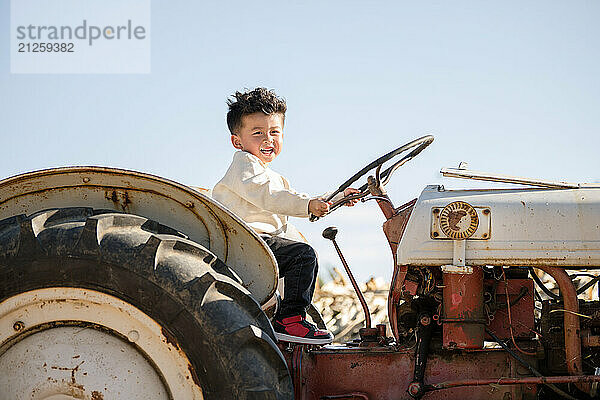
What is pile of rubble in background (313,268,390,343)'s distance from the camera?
931cm

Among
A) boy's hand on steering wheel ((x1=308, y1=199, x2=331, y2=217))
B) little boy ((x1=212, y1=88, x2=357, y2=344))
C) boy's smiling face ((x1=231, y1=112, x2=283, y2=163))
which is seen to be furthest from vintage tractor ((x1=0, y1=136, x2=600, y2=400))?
boy's smiling face ((x1=231, y1=112, x2=283, y2=163))

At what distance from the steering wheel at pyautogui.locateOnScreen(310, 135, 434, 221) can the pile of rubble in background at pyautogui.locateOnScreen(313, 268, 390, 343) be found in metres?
5.37

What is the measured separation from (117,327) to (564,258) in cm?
183

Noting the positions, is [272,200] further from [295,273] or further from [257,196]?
[295,273]

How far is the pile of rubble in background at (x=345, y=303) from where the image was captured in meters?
9.31

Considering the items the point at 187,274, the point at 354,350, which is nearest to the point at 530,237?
the point at 354,350

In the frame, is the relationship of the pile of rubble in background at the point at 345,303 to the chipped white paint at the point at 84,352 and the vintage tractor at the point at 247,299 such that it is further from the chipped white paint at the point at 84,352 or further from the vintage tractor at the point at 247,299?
the chipped white paint at the point at 84,352

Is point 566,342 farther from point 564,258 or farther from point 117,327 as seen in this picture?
point 117,327

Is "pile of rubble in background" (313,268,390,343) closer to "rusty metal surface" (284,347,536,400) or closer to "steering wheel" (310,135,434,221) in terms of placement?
A: "steering wheel" (310,135,434,221)

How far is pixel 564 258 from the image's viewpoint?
295 centimetres

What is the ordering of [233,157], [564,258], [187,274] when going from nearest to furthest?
[187,274]
[564,258]
[233,157]

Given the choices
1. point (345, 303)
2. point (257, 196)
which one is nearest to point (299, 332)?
point (257, 196)

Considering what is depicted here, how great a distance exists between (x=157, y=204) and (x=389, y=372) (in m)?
1.33

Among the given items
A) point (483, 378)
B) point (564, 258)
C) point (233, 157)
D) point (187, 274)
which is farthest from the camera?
point (233, 157)
